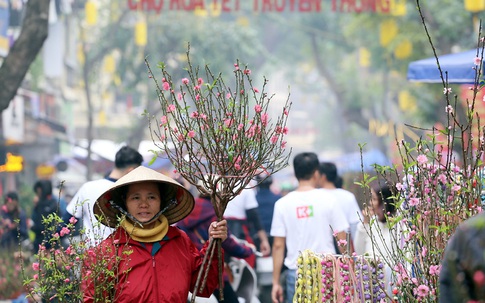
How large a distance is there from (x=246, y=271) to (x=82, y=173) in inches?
1047

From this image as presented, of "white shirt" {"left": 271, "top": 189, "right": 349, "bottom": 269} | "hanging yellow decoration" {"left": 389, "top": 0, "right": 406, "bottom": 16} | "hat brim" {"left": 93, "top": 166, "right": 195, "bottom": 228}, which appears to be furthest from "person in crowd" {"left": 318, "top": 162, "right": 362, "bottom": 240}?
"hanging yellow decoration" {"left": 389, "top": 0, "right": 406, "bottom": 16}

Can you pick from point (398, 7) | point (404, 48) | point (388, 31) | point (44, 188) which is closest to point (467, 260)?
→ point (44, 188)

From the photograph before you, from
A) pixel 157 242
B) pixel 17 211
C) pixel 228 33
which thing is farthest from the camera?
pixel 228 33

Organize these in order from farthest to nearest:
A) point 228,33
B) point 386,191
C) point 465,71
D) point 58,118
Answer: point 58,118 < point 228,33 < point 465,71 < point 386,191

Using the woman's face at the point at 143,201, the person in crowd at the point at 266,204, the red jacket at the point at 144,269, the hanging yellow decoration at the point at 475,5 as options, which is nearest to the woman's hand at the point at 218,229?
the red jacket at the point at 144,269

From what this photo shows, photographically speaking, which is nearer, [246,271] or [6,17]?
[246,271]

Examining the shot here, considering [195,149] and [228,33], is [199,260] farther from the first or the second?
[228,33]

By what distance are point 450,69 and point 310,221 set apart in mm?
1886

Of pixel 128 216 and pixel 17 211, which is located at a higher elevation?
Answer: pixel 128 216

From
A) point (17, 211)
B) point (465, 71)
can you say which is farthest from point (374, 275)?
point (17, 211)

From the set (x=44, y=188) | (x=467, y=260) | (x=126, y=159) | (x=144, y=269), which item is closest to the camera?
(x=467, y=260)

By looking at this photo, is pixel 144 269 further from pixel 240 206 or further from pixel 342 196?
pixel 240 206

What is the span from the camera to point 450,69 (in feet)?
27.4

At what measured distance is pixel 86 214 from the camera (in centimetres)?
714
